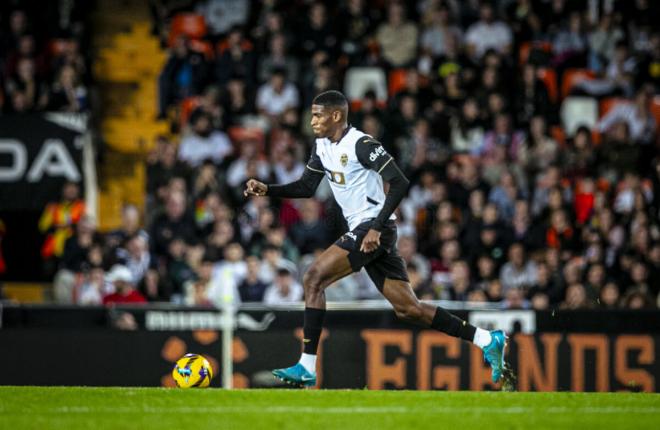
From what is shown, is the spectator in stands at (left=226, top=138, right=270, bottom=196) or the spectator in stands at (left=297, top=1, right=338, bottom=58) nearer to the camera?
the spectator in stands at (left=226, top=138, right=270, bottom=196)

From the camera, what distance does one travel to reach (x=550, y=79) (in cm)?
1819

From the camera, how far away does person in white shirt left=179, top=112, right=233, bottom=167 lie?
17.8 meters

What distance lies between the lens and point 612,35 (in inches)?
736

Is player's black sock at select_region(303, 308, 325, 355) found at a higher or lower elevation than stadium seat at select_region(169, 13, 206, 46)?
lower

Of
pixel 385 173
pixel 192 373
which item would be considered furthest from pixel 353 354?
pixel 385 173

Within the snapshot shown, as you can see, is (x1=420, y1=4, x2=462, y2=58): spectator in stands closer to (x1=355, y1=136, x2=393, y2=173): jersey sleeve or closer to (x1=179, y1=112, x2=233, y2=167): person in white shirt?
(x1=179, y1=112, x2=233, y2=167): person in white shirt

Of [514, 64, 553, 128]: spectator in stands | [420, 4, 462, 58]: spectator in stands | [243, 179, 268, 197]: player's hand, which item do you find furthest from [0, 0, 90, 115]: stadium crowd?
[243, 179, 268, 197]: player's hand

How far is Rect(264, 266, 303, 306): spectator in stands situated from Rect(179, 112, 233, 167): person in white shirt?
9.60 feet

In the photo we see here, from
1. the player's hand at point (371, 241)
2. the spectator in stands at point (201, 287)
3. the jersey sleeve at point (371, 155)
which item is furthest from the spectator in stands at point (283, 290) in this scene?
the player's hand at point (371, 241)

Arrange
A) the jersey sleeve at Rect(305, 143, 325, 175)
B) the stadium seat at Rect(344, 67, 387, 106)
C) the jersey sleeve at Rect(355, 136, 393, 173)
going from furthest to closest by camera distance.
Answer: the stadium seat at Rect(344, 67, 387, 106) → the jersey sleeve at Rect(305, 143, 325, 175) → the jersey sleeve at Rect(355, 136, 393, 173)

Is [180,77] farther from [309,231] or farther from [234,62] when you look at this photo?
[309,231]

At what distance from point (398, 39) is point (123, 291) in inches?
227

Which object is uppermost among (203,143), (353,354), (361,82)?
(361,82)

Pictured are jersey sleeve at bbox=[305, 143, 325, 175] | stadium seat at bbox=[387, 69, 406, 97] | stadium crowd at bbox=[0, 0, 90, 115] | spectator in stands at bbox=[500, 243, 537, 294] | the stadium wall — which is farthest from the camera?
stadium seat at bbox=[387, 69, 406, 97]
